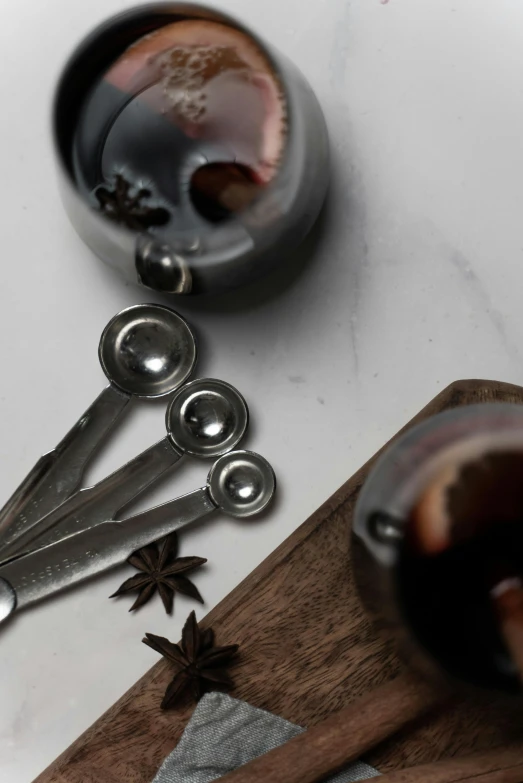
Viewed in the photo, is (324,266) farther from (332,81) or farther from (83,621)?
(83,621)

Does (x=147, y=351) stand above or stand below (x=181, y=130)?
below

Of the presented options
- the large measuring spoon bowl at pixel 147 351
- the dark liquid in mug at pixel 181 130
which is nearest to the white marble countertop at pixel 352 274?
the large measuring spoon bowl at pixel 147 351

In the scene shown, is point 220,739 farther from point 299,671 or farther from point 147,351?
point 147,351

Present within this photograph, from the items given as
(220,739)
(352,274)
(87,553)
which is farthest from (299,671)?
(352,274)

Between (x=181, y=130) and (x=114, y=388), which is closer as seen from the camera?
(x=181, y=130)

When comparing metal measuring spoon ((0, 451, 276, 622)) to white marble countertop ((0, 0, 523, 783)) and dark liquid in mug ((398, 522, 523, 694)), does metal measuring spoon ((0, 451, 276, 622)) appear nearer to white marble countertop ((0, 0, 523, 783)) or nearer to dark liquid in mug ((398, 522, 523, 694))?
white marble countertop ((0, 0, 523, 783))

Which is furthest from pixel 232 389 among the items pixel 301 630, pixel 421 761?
pixel 421 761
